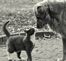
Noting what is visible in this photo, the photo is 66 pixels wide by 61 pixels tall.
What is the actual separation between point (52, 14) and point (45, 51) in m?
1.95

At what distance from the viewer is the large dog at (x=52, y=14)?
573 centimetres

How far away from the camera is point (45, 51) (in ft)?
25.1

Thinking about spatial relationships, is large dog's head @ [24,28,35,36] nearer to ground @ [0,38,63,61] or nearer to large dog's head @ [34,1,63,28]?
large dog's head @ [34,1,63,28]

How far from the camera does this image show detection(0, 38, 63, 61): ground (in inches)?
280

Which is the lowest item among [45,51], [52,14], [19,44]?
[45,51]

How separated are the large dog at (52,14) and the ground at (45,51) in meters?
1.20

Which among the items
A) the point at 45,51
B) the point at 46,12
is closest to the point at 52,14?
the point at 46,12

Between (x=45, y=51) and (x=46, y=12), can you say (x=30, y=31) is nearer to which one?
(x=46, y=12)

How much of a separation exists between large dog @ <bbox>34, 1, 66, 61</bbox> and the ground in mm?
1205

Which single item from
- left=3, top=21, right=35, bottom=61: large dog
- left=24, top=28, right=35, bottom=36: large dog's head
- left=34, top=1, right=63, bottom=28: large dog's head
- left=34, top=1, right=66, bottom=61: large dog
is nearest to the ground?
left=3, top=21, right=35, bottom=61: large dog

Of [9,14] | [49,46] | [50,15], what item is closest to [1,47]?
[49,46]

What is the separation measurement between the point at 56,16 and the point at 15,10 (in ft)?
29.4

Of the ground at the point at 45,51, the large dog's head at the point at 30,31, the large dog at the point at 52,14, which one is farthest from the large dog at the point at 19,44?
the large dog at the point at 52,14

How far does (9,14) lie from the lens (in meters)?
13.3
